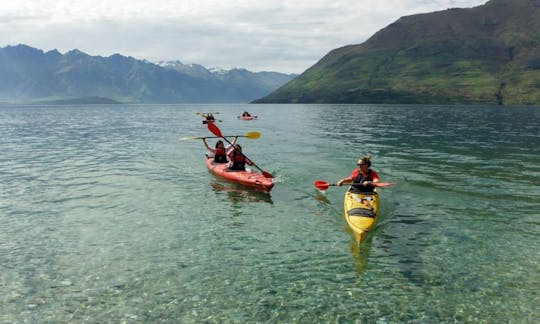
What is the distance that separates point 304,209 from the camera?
2012cm

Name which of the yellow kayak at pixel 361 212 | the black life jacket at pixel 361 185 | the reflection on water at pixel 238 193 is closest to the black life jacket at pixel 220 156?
the reflection on water at pixel 238 193

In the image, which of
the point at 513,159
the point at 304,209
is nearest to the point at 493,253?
the point at 304,209

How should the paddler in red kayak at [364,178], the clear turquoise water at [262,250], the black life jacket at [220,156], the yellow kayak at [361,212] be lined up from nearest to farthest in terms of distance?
the clear turquoise water at [262,250] < the yellow kayak at [361,212] < the paddler in red kayak at [364,178] < the black life jacket at [220,156]

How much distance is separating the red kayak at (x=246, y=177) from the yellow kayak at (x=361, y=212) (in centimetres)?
620

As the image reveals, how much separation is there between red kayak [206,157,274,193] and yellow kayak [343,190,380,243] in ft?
20.3

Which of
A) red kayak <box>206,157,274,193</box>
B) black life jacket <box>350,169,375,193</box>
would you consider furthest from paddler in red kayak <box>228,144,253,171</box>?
black life jacket <box>350,169,375,193</box>

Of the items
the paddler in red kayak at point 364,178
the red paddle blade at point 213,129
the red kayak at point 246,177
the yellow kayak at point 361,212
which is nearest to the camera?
the yellow kayak at point 361,212

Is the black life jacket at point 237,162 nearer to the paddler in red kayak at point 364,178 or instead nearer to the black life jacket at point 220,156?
the black life jacket at point 220,156

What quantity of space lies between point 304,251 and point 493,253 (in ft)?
23.9

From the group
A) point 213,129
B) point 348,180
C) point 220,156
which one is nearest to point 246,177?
point 220,156

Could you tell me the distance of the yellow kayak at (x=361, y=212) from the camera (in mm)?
15648

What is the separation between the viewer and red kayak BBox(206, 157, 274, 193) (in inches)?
897

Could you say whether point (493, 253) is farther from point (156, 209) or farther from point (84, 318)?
point (156, 209)

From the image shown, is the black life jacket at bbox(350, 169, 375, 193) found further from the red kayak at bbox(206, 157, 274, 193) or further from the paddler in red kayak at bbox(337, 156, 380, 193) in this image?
the red kayak at bbox(206, 157, 274, 193)
